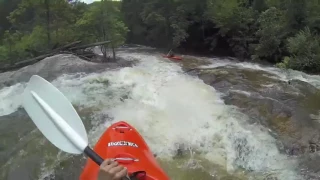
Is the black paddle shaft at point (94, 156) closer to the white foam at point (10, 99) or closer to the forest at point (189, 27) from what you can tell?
the white foam at point (10, 99)

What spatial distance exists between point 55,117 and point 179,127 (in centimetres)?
331

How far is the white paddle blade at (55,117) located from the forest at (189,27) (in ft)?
27.6

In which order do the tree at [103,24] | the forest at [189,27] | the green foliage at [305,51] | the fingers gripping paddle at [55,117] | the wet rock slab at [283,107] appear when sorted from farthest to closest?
1. the tree at [103,24]
2. the forest at [189,27]
3. the green foliage at [305,51]
4. the wet rock slab at [283,107]
5. the fingers gripping paddle at [55,117]

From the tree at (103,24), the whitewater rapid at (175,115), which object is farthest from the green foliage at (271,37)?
the tree at (103,24)

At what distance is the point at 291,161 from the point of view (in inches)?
178

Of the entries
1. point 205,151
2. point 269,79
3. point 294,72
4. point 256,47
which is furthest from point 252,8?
point 205,151

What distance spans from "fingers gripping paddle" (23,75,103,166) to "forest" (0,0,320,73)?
8.41 metres

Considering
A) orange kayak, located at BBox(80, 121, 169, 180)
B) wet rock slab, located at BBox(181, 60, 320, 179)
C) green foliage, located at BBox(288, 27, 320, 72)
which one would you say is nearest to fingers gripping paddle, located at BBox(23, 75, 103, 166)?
orange kayak, located at BBox(80, 121, 169, 180)

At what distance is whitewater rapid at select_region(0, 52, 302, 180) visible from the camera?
187 inches

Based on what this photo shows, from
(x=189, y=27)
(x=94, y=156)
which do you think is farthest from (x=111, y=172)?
(x=189, y=27)

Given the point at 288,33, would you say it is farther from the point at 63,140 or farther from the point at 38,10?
the point at 63,140

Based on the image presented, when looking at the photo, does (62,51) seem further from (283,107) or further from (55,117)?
(55,117)

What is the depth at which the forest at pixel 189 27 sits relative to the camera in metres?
11.2

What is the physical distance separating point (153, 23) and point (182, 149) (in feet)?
39.7
